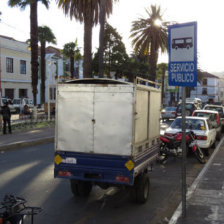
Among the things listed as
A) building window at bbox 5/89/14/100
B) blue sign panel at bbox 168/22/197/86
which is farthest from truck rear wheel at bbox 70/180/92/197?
building window at bbox 5/89/14/100

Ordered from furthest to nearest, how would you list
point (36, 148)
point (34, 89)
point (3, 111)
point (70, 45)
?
point (70, 45) < point (34, 89) < point (3, 111) < point (36, 148)

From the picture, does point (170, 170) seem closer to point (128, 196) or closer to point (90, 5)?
point (128, 196)

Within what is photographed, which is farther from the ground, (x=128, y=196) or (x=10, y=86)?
(x=10, y=86)

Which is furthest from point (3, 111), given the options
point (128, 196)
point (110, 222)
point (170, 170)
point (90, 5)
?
point (110, 222)

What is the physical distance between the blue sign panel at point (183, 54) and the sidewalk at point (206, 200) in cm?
247

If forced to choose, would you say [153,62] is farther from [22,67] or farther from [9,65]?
[22,67]

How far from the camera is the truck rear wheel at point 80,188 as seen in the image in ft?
23.0

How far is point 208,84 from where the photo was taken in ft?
352

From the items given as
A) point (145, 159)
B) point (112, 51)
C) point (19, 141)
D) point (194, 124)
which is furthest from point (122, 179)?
point (112, 51)

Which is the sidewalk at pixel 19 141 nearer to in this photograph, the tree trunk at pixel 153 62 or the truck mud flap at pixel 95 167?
the truck mud flap at pixel 95 167

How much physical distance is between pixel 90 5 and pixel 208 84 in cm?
9329

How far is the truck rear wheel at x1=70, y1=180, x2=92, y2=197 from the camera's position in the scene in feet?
23.0

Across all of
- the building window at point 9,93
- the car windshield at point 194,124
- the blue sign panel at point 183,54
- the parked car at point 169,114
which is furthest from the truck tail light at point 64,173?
the building window at point 9,93

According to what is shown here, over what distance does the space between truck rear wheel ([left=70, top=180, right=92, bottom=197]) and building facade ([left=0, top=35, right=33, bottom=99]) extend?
35.9 metres
